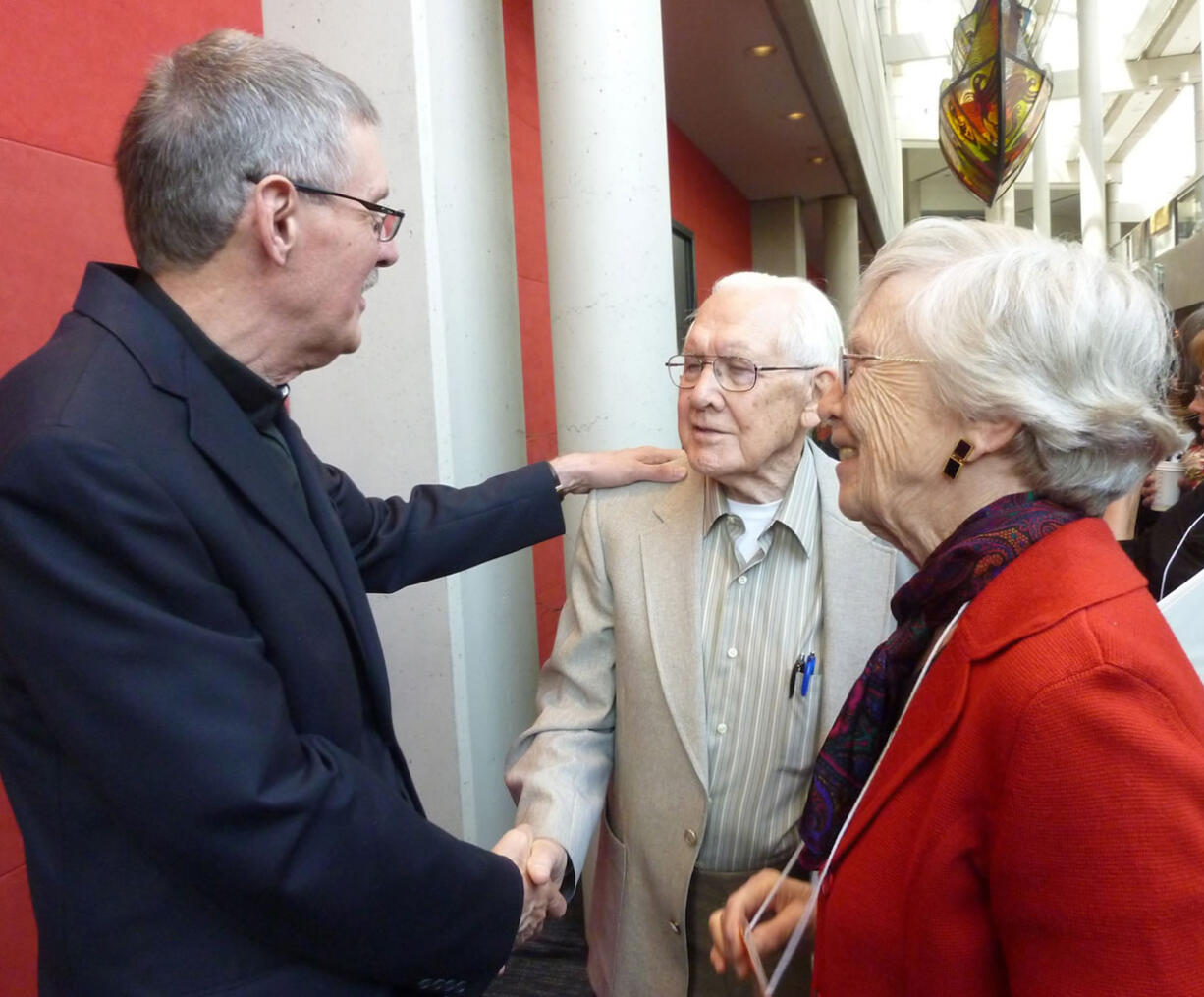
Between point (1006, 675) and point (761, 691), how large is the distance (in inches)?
29.1

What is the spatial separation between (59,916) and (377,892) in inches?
14.3

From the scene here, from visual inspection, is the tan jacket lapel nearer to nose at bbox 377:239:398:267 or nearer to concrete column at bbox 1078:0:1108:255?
nose at bbox 377:239:398:267

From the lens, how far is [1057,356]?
3.55ft

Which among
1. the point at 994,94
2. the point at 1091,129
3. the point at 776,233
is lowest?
the point at 994,94

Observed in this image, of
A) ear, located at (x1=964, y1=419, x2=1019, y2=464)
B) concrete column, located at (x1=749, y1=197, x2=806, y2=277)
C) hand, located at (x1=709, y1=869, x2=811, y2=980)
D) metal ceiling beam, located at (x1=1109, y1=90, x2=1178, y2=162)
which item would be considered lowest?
hand, located at (x1=709, y1=869, x2=811, y2=980)

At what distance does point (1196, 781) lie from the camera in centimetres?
84

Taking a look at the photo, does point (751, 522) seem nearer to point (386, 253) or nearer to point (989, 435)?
point (989, 435)

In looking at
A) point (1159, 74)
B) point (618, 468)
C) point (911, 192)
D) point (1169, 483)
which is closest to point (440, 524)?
point (618, 468)

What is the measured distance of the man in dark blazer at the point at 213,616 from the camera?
99 cm

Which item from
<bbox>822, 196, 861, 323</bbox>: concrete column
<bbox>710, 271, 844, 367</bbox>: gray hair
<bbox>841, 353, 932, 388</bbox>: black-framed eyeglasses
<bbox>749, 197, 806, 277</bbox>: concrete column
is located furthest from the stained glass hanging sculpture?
<bbox>822, 196, 861, 323</bbox>: concrete column

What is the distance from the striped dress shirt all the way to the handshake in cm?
27

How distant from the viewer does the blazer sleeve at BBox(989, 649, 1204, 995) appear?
0.83 meters

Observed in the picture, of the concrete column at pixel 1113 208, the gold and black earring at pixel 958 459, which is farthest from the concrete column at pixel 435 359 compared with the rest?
the concrete column at pixel 1113 208

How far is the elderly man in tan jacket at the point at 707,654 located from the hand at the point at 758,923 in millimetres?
200
